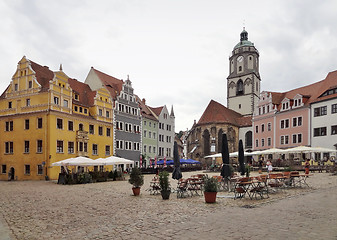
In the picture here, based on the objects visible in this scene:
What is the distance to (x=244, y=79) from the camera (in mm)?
70438

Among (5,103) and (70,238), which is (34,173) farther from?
(70,238)

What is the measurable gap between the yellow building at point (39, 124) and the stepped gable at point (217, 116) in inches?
1166

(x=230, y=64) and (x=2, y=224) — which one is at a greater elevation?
(x=230, y=64)

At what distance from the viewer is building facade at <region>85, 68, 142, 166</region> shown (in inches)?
1759

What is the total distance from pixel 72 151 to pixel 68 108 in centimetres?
504

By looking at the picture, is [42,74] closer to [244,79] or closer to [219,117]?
[219,117]

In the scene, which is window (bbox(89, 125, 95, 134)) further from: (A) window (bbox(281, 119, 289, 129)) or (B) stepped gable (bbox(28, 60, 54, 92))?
(A) window (bbox(281, 119, 289, 129))

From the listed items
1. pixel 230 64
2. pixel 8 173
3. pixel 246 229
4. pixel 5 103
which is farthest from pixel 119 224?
pixel 230 64

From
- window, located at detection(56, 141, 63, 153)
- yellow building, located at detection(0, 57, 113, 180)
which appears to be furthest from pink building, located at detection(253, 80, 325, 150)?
window, located at detection(56, 141, 63, 153)

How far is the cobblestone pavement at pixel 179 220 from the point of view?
7.49 meters

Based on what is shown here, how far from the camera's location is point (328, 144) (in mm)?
39688

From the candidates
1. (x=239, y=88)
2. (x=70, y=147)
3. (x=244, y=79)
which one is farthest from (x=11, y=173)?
(x=239, y=88)

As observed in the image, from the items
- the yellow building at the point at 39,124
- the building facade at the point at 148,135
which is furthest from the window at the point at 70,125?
the building facade at the point at 148,135

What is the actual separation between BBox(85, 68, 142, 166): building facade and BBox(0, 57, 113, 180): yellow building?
5991mm
